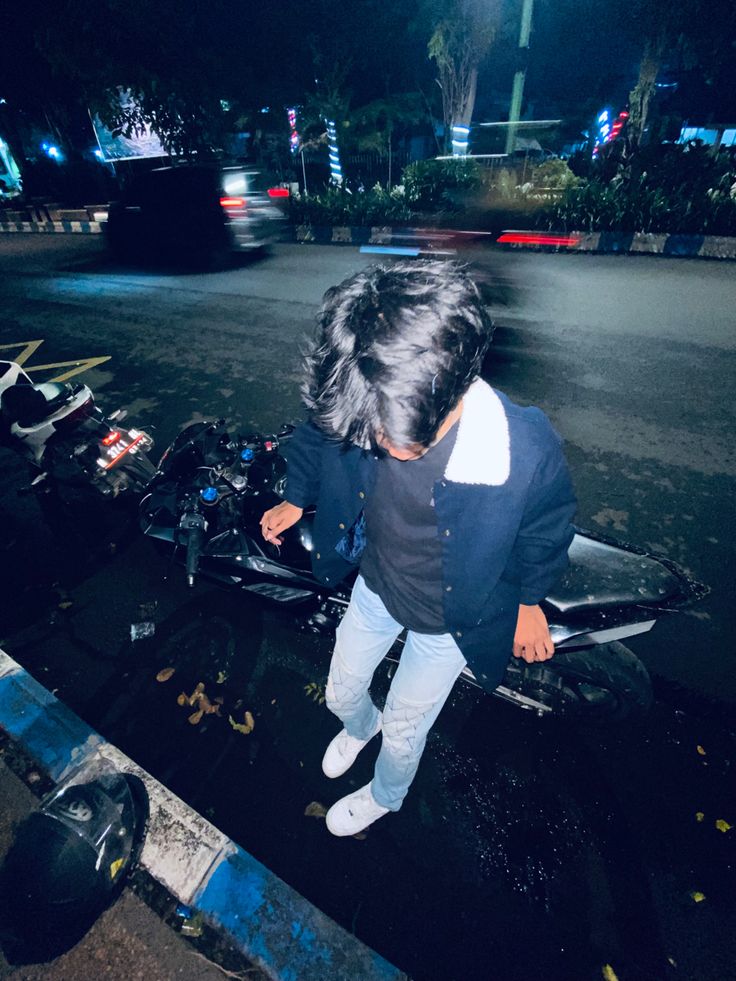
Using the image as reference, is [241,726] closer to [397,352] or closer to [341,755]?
[341,755]

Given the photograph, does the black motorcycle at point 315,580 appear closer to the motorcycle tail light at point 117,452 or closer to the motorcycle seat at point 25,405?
Answer: the motorcycle tail light at point 117,452

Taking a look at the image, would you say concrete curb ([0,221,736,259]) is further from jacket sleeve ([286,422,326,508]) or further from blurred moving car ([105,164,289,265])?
jacket sleeve ([286,422,326,508])

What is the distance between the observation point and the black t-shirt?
→ 1617 mm

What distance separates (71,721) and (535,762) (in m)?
2.51

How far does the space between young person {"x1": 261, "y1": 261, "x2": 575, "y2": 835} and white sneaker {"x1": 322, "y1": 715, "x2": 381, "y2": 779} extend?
16 cm

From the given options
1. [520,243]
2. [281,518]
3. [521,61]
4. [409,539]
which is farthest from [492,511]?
[521,61]

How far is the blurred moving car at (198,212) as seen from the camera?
1135cm

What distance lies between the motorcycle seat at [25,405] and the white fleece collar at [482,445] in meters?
3.09

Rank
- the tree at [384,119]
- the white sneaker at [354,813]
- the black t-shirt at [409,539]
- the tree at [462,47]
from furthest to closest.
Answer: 1. the tree at [384,119]
2. the tree at [462,47]
3. the white sneaker at [354,813]
4. the black t-shirt at [409,539]

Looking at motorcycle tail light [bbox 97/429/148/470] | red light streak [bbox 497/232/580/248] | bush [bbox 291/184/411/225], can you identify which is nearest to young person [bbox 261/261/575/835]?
motorcycle tail light [bbox 97/429/148/470]

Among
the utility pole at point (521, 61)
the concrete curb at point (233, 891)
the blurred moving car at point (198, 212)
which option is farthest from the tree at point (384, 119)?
the concrete curb at point (233, 891)

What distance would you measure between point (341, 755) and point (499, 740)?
2.81 ft

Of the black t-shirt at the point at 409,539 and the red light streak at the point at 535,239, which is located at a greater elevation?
the black t-shirt at the point at 409,539

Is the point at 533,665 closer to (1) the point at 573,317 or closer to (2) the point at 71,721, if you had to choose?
(2) the point at 71,721
